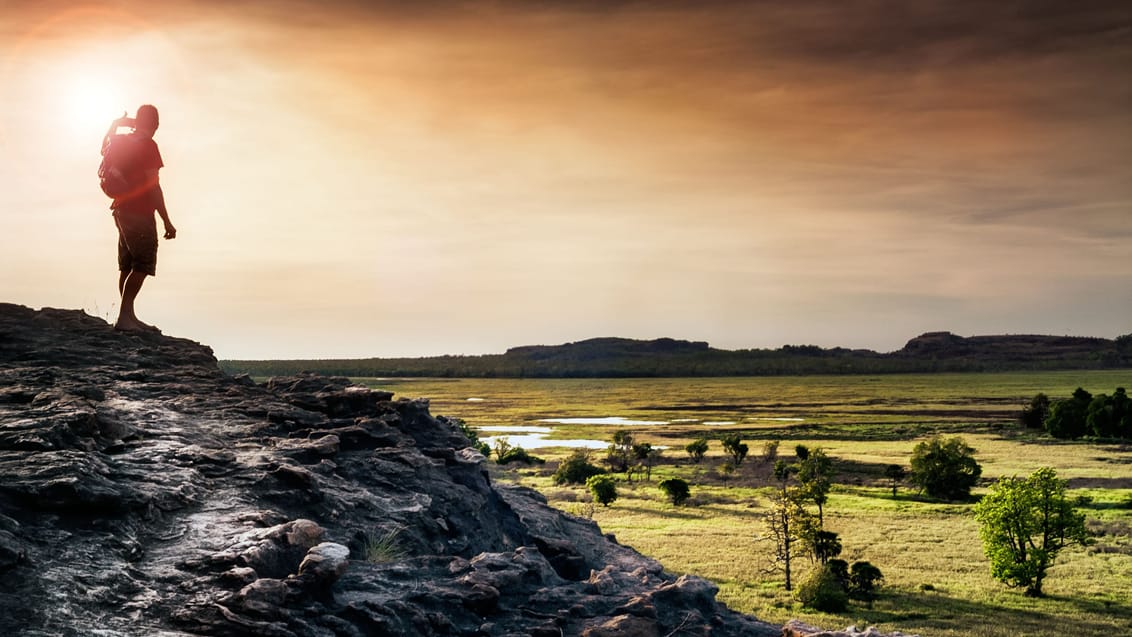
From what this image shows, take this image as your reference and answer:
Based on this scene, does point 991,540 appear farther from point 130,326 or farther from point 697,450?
point 697,450

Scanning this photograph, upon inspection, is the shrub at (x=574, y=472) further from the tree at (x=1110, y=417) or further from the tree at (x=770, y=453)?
the tree at (x=1110, y=417)

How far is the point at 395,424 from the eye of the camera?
19250 millimetres

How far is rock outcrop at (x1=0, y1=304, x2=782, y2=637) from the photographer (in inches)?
429

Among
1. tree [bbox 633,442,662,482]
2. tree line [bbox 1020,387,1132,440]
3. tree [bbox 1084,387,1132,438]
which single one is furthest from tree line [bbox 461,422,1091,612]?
tree line [bbox 1020,387,1132,440]

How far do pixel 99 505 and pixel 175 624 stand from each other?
8.78ft

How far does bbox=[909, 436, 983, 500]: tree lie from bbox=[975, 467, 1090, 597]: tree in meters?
36.1

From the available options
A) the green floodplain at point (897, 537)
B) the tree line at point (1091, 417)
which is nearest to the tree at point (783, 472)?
the green floodplain at point (897, 537)

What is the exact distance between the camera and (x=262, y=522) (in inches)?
512

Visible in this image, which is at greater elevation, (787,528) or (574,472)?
(787,528)

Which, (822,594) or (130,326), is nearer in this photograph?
(130,326)

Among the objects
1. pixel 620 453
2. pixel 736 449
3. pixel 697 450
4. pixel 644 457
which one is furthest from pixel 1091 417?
pixel 620 453

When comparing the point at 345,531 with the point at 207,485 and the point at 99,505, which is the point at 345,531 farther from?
the point at 99,505

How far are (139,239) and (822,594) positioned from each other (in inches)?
1848

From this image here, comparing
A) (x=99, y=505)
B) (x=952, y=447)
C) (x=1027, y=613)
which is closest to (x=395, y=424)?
(x=99, y=505)
